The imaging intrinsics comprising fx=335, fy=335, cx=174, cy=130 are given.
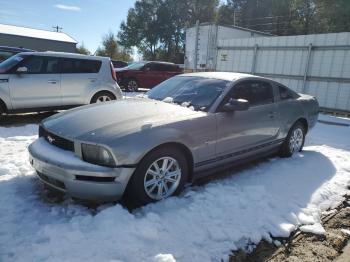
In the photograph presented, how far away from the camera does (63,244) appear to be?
9.21 feet

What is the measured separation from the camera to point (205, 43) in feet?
55.7

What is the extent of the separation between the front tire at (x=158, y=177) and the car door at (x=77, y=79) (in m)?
5.22

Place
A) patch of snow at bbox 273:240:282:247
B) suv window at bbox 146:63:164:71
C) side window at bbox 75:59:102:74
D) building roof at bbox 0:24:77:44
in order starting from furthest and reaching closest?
building roof at bbox 0:24:77:44, suv window at bbox 146:63:164:71, side window at bbox 75:59:102:74, patch of snow at bbox 273:240:282:247

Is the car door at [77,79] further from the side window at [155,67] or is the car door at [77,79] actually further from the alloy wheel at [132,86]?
the side window at [155,67]

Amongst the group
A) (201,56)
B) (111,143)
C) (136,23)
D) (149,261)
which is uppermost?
(136,23)

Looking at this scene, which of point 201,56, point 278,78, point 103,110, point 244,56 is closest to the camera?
point 103,110

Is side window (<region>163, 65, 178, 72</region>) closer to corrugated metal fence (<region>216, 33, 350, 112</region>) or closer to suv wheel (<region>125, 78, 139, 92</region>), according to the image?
suv wheel (<region>125, 78, 139, 92</region>)

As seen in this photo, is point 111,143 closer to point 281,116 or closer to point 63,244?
point 63,244

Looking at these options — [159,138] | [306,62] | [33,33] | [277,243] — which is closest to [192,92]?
[159,138]

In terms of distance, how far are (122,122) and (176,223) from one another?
1.20 m

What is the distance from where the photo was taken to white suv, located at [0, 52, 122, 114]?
294 inches

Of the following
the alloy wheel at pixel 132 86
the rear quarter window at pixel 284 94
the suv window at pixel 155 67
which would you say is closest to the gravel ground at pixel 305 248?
the rear quarter window at pixel 284 94

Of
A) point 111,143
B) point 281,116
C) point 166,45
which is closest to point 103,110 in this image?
point 111,143

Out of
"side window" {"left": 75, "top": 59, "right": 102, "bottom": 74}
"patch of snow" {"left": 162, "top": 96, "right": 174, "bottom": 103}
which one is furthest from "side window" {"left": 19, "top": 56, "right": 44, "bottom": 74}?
"patch of snow" {"left": 162, "top": 96, "right": 174, "bottom": 103}
